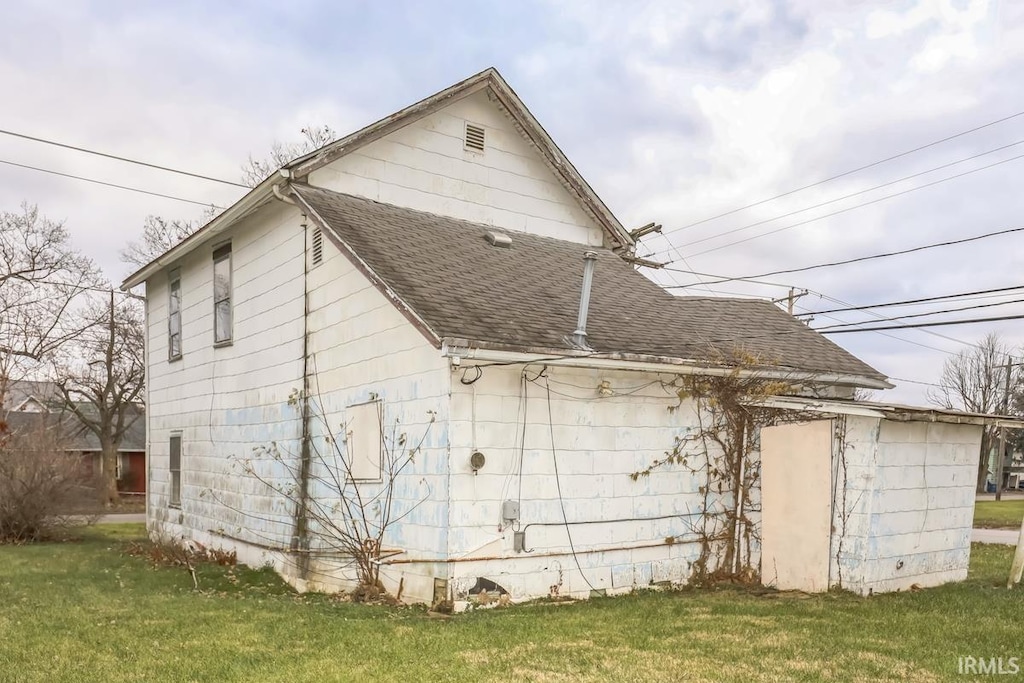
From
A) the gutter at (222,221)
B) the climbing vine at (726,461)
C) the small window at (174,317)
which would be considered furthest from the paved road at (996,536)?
the small window at (174,317)

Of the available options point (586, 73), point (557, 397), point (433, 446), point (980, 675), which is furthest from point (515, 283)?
point (980, 675)

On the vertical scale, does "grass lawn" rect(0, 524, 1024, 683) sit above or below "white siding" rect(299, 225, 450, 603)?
below

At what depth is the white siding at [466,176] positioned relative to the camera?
12250 millimetres

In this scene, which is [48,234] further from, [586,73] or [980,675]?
[980,675]

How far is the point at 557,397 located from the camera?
928 cm

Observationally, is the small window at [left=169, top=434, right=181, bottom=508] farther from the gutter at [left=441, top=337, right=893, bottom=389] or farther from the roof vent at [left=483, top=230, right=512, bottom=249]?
the gutter at [left=441, top=337, right=893, bottom=389]

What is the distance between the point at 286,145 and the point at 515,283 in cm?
2121

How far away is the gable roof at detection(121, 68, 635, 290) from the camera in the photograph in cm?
1150

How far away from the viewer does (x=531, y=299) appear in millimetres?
10328

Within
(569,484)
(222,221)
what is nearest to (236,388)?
(222,221)

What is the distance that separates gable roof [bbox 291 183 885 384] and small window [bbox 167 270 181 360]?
247 inches

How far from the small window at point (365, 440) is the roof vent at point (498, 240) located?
360 cm

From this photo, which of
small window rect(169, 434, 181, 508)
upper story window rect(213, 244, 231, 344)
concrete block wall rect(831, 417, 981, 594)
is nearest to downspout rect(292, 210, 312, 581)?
upper story window rect(213, 244, 231, 344)

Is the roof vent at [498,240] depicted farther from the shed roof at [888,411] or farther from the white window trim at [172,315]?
the white window trim at [172,315]
